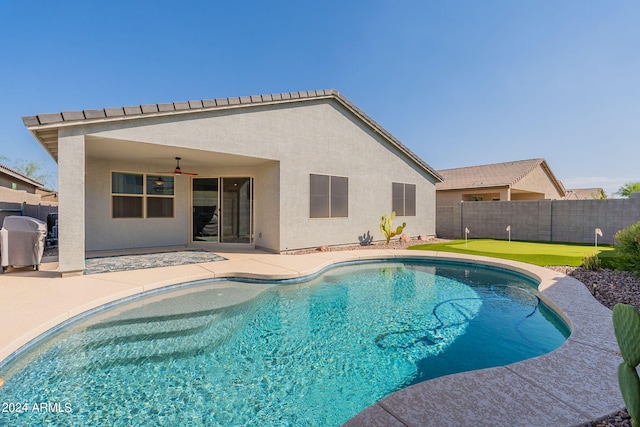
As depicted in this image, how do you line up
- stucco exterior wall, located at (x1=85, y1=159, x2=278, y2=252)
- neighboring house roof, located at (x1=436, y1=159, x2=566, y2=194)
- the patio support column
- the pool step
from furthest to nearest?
neighboring house roof, located at (x1=436, y1=159, x2=566, y2=194)
stucco exterior wall, located at (x1=85, y1=159, x2=278, y2=252)
the patio support column
the pool step

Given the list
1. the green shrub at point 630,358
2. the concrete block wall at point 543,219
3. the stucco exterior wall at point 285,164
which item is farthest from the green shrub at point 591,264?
the green shrub at point 630,358

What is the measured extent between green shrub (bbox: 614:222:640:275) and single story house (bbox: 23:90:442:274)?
7532 mm

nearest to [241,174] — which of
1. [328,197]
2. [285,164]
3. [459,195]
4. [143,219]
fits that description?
[285,164]

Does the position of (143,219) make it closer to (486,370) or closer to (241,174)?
(241,174)

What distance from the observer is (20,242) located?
6.69 metres

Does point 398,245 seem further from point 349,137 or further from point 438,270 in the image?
point 349,137

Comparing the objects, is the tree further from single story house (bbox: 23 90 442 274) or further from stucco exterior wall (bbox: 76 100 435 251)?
stucco exterior wall (bbox: 76 100 435 251)

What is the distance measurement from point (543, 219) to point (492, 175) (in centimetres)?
815

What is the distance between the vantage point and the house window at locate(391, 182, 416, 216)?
13297 mm

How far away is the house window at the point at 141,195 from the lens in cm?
1017

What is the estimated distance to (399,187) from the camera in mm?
13523

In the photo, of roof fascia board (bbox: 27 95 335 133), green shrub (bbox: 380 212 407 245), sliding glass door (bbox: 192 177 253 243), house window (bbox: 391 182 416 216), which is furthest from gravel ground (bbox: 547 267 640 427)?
sliding glass door (bbox: 192 177 253 243)

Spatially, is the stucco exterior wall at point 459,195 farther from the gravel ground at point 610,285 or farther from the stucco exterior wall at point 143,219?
the stucco exterior wall at point 143,219

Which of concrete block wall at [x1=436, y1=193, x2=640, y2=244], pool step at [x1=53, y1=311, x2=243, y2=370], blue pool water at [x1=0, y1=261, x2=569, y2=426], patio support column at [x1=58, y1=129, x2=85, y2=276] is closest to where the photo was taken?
blue pool water at [x1=0, y1=261, x2=569, y2=426]
